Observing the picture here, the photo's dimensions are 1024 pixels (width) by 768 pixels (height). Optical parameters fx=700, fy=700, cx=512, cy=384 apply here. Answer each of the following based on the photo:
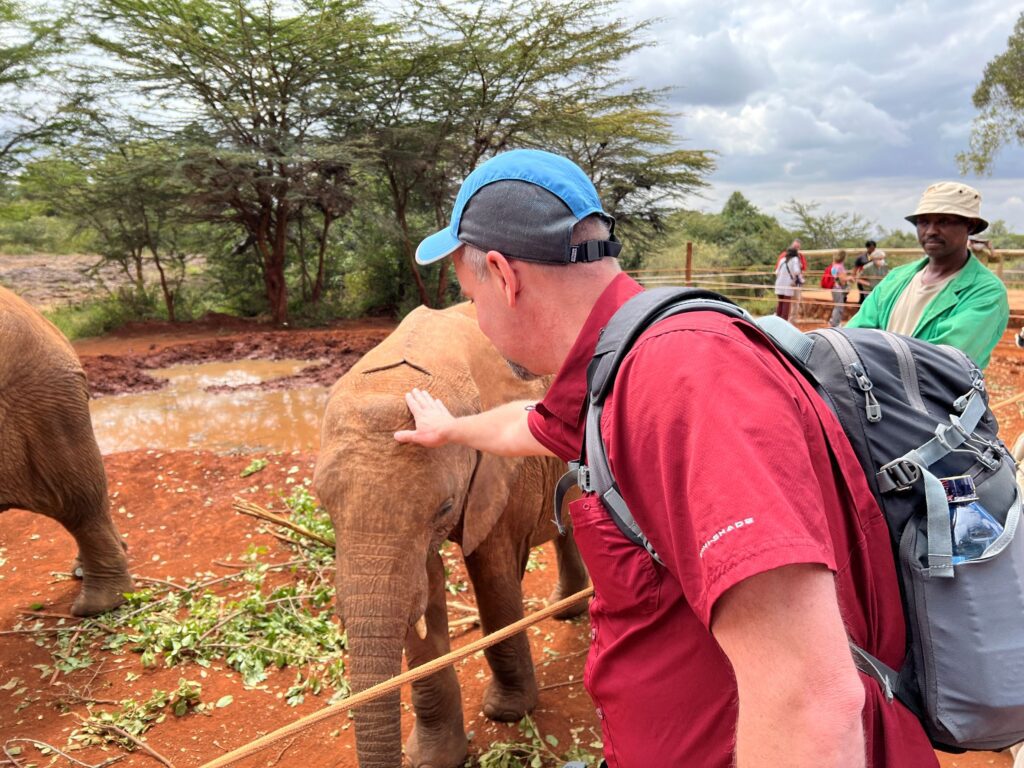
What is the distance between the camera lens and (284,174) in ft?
61.4

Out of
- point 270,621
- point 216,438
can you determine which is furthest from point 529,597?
point 216,438

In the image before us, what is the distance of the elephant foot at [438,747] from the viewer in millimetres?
3400

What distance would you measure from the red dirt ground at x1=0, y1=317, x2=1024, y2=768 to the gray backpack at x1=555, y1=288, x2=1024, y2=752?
116 inches

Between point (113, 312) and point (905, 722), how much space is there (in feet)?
73.9

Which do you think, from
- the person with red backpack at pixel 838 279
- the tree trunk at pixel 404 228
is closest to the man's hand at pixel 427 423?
the person with red backpack at pixel 838 279

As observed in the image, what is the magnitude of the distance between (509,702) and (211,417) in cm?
842

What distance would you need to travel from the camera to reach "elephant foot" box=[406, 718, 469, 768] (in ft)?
11.2

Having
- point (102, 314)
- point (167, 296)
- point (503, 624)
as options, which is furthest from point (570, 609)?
point (102, 314)

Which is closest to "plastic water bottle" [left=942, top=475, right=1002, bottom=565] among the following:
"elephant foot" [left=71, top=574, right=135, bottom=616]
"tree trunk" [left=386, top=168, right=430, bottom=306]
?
"elephant foot" [left=71, top=574, right=135, bottom=616]

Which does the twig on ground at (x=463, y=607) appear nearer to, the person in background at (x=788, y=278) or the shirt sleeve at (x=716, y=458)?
the shirt sleeve at (x=716, y=458)

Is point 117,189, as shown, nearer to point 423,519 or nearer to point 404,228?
point 404,228

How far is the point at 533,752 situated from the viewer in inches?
139

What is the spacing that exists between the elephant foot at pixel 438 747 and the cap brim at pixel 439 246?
8.28ft

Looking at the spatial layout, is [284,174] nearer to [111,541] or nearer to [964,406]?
[111,541]
